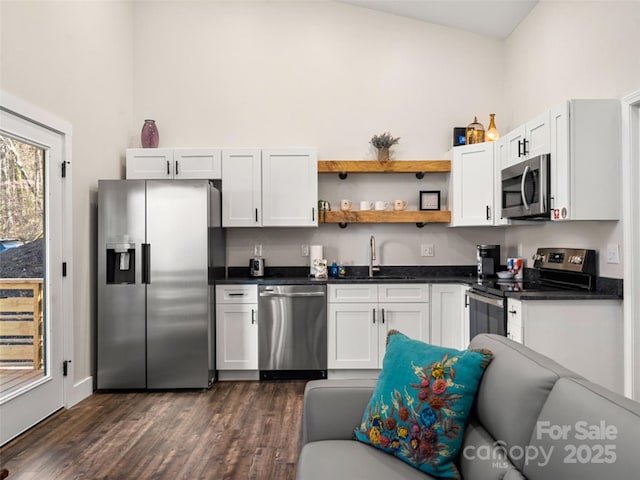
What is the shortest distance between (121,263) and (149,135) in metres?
1.35

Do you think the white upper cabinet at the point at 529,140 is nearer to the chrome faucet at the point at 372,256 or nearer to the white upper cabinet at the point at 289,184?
the chrome faucet at the point at 372,256

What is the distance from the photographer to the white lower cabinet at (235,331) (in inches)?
164

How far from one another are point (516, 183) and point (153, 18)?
388 centimetres

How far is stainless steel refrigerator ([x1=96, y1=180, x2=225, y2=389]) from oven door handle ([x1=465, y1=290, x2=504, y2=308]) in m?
2.24

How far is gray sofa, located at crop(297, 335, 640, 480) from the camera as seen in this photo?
0.96 meters

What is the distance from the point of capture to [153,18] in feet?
15.4

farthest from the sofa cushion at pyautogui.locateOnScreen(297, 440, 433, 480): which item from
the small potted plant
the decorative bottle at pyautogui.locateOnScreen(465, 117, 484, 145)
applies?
the decorative bottle at pyautogui.locateOnScreen(465, 117, 484, 145)

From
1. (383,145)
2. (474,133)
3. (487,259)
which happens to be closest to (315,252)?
(383,145)

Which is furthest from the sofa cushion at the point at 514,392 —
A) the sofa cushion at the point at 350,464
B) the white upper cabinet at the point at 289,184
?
the white upper cabinet at the point at 289,184

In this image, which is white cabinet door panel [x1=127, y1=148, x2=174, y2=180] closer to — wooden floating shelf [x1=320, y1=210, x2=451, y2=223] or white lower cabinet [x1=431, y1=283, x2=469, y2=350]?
wooden floating shelf [x1=320, y1=210, x2=451, y2=223]

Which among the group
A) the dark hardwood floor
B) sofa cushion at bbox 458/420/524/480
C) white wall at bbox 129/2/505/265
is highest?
white wall at bbox 129/2/505/265

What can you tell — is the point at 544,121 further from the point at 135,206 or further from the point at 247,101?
the point at 135,206

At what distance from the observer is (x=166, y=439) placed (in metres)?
2.88

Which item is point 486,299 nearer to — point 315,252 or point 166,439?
point 315,252
